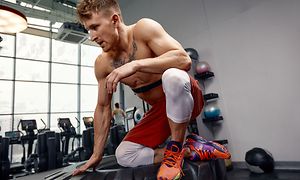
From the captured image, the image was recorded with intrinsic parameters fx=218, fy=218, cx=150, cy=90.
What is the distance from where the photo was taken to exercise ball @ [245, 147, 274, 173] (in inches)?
114

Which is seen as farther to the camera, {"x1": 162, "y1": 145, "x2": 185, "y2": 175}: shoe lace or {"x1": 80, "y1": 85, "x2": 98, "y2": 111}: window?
{"x1": 80, "y1": 85, "x2": 98, "y2": 111}: window

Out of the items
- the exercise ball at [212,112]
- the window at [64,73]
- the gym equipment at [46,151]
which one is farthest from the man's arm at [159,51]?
the window at [64,73]

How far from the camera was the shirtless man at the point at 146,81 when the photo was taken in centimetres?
110

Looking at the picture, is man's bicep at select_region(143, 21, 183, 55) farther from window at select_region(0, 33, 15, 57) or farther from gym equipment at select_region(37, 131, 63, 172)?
window at select_region(0, 33, 15, 57)

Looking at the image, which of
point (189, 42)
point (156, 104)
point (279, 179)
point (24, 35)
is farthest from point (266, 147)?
point (24, 35)

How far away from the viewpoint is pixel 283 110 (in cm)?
317

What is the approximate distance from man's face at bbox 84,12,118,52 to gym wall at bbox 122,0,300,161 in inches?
113

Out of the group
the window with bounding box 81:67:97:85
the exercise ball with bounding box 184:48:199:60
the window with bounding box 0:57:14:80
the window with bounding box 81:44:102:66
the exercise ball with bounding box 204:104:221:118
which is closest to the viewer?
the exercise ball with bounding box 204:104:221:118

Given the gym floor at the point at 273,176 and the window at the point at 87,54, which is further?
the window at the point at 87,54

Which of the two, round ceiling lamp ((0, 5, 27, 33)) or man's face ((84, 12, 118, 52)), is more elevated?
round ceiling lamp ((0, 5, 27, 33))

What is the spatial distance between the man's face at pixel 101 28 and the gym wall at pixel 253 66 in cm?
287

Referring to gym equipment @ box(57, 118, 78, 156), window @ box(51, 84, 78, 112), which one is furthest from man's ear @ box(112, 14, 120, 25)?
window @ box(51, 84, 78, 112)

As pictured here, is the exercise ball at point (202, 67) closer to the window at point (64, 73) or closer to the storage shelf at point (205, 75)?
the storage shelf at point (205, 75)

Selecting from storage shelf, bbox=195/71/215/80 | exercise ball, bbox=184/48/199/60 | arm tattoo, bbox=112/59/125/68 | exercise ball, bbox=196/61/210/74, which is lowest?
arm tattoo, bbox=112/59/125/68
